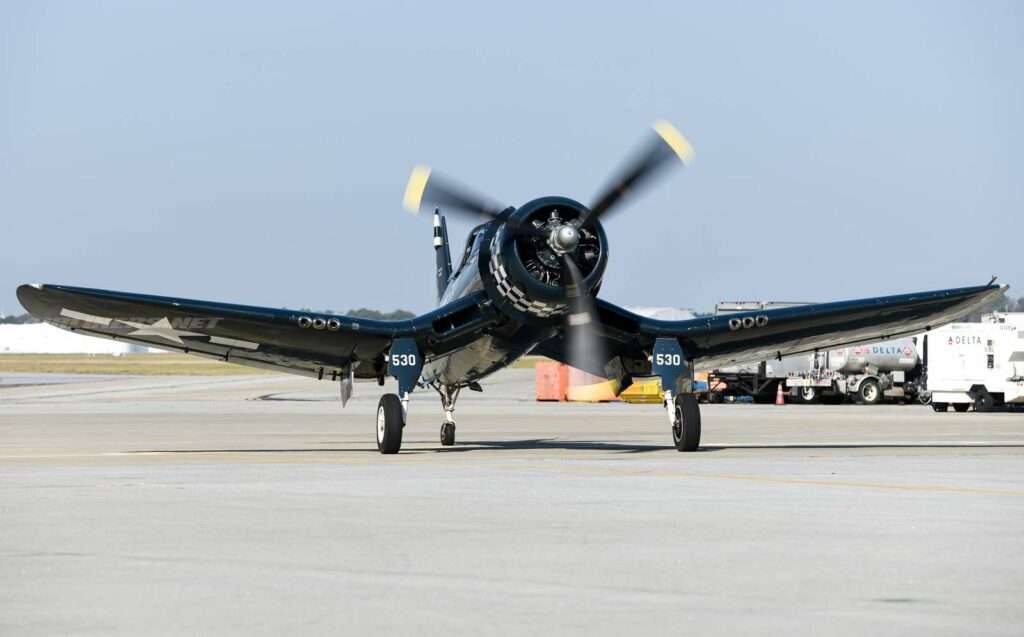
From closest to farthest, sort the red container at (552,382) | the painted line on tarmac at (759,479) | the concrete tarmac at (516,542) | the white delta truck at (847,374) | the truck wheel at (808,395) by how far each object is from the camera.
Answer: the concrete tarmac at (516,542)
the painted line on tarmac at (759,479)
the white delta truck at (847,374)
the truck wheel at (808,395)
the red container at (552,382)

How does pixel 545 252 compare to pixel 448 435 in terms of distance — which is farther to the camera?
pixel 448 435

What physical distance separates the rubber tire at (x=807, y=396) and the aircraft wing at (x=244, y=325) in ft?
117

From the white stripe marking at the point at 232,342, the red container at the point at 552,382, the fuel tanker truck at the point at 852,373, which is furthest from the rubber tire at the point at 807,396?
the white stripe marking at the point at 232,342

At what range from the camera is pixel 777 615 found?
682cm

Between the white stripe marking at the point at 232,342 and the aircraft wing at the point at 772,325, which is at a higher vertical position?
the aircraft wing at the point at 772,325

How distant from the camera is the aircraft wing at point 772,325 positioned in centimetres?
2334

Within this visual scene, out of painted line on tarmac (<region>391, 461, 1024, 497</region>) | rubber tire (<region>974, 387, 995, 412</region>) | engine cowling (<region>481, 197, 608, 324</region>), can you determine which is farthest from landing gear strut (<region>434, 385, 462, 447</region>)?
rubber tire (<region>974, 387, 995, 412</region>)

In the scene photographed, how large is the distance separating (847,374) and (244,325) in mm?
38577

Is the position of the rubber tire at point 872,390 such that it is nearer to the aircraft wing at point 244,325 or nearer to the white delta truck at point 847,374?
the white delta truck at point 847,374

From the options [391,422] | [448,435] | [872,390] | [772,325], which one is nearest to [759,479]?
[391,422]

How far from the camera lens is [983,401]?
1758 inches

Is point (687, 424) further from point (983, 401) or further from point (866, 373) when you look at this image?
point (866, 373)

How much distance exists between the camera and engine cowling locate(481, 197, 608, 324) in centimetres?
2062

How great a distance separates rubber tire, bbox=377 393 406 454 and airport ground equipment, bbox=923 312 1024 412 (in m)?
27.2
